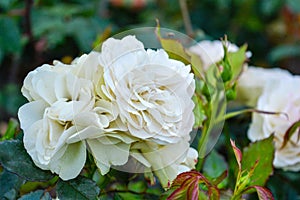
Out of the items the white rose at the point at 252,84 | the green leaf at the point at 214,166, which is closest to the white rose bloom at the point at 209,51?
the white rose at the point at 252,84

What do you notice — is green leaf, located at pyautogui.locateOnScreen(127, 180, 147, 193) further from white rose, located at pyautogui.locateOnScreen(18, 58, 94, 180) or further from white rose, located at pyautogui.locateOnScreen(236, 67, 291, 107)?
white rose, located at pyautogui.locateOnScreen(236, 67, 291, 107)

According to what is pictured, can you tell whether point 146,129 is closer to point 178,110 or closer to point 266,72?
point 178,110

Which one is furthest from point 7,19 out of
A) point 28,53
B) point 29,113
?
point 29,113

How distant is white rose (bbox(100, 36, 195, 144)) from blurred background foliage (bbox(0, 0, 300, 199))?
28 cm

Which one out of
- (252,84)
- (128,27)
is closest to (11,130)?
(252,84)

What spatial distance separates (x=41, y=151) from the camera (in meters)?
0.57

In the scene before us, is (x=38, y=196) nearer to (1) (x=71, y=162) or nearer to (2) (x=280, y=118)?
(1) (x=71, y=162)

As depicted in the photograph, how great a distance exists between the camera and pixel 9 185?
0.67m

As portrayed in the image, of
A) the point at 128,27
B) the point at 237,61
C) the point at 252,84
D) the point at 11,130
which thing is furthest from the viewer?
the point at 128,27

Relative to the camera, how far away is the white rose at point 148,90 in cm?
58

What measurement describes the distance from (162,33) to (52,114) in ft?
0.90

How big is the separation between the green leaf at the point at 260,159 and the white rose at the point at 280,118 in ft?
0.22

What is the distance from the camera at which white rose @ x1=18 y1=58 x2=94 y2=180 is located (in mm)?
576

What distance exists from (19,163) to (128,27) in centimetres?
80
